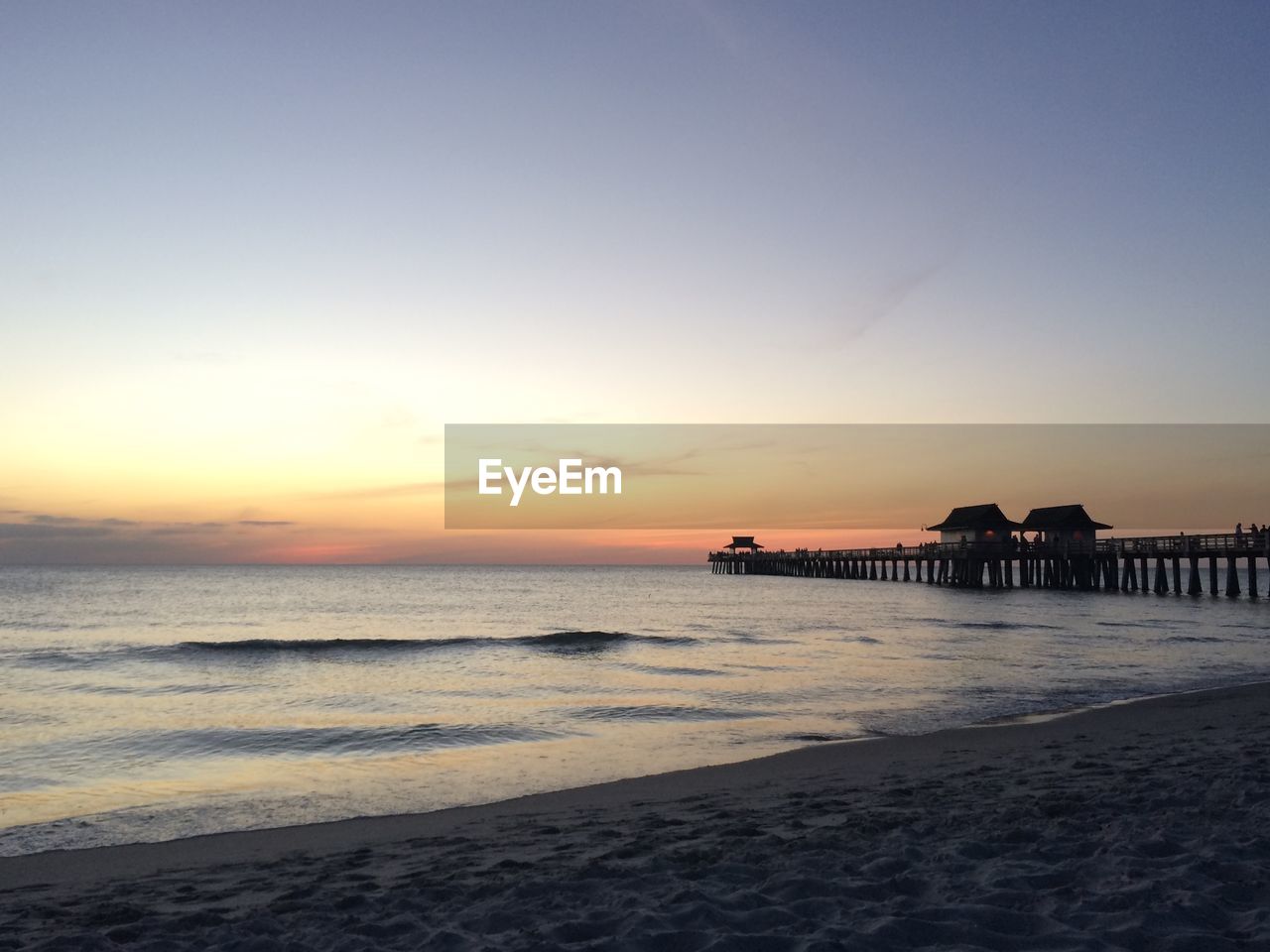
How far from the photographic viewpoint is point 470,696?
1706cm

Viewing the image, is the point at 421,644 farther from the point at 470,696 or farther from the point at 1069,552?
the point at 1069,552

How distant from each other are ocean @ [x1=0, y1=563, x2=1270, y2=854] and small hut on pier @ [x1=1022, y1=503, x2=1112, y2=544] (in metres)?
19.2

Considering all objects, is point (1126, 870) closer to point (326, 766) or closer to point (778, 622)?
point (326, 766)

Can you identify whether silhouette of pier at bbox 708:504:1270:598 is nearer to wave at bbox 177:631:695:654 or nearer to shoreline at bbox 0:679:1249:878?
wave at bbox 177:631:695:654

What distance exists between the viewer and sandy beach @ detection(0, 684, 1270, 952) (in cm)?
415

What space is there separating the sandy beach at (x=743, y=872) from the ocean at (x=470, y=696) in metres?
1.76

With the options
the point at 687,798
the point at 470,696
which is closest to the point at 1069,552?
the point at 470,696

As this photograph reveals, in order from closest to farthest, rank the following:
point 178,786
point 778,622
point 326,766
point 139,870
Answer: point 139,870 → point 178,786 → point 326,766 → point 778,622

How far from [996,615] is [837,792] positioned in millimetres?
32626

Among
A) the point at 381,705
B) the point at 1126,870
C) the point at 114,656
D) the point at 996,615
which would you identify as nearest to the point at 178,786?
the point at 381,705

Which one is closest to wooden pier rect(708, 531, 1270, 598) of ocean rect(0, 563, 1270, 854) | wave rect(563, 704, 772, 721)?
ocean rect(0, 563, 1270, 854)

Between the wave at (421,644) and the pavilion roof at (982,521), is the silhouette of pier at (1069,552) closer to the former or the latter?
the pavilion roof at (982,521)

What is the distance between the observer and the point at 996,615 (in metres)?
37.5

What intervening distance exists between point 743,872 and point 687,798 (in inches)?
118
